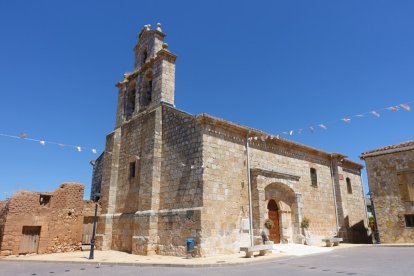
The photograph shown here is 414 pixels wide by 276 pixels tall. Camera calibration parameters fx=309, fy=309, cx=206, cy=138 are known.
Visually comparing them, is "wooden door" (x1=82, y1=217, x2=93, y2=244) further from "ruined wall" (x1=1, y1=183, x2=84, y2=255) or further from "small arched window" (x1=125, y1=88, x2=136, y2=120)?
"small arched window" (x1=125, y1=88, x2=136, y2=120)

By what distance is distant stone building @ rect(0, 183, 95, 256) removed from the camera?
14.5 meters

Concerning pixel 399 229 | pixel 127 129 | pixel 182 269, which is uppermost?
pixel 127 129

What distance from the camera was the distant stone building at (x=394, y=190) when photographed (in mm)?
16828

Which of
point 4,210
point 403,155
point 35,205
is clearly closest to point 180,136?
point 35,205

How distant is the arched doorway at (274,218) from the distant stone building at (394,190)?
6639 millimetres

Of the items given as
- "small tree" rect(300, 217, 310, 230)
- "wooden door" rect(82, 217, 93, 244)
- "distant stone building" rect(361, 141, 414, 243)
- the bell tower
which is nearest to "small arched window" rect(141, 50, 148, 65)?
the bell tower

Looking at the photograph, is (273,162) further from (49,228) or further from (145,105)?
(49,228)

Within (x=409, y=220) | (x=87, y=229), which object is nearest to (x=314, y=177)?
(x=409, y=220)

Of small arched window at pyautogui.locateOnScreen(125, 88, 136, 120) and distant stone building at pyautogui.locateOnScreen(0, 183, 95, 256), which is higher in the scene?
small arched window at pyautogui.locateOnScreen(125, 88, 136, 120)

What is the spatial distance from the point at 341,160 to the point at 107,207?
583 inches

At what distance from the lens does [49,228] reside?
50.9ft

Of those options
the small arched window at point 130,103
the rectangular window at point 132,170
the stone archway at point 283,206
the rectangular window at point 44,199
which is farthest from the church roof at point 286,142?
the rectangular window at point 44,199

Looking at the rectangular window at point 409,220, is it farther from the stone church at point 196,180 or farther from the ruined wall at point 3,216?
the ruined wall at point 3,216

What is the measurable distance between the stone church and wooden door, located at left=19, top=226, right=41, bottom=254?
293cm
